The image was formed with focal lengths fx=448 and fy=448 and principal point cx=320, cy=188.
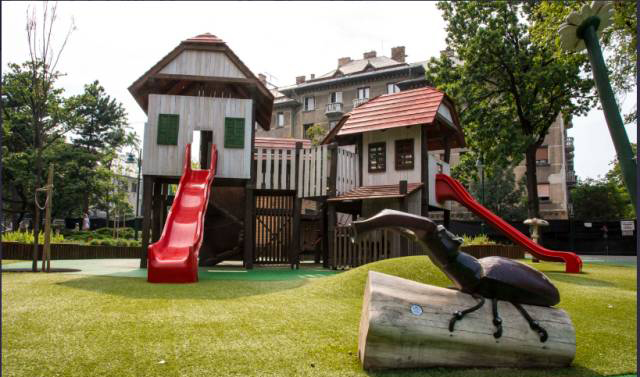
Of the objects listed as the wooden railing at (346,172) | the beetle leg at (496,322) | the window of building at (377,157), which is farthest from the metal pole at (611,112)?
the window of building at (377,157)

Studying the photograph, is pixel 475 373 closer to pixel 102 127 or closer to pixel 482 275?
pixel 482 275

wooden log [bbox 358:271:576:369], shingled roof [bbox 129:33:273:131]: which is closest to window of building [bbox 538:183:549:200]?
shingled roof [bbox 129:33:273:131]

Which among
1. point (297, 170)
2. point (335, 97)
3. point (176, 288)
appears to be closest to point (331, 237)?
point (297, 170)

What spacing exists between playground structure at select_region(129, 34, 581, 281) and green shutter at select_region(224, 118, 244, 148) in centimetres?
3

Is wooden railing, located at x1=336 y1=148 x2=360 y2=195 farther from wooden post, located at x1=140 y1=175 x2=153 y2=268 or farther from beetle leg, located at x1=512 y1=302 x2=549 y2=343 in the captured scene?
beetle leg, located at x1=512 y1=302 x2=549 y2=343

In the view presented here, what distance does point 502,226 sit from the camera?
1561cm

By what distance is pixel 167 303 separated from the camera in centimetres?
670

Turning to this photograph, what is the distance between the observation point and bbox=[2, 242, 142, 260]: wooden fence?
1734cm

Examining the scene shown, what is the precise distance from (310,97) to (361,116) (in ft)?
128

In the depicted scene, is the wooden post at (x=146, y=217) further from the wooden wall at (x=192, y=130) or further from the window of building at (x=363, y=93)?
the window of building at (x=363, y=93)

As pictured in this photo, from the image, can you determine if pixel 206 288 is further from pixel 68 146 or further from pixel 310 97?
pixel 310 97

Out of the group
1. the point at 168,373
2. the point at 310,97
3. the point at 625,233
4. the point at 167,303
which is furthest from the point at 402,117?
the point at 310,97

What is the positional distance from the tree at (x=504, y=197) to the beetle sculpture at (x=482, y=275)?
41.5 m

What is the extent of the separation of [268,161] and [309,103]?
132 feet
